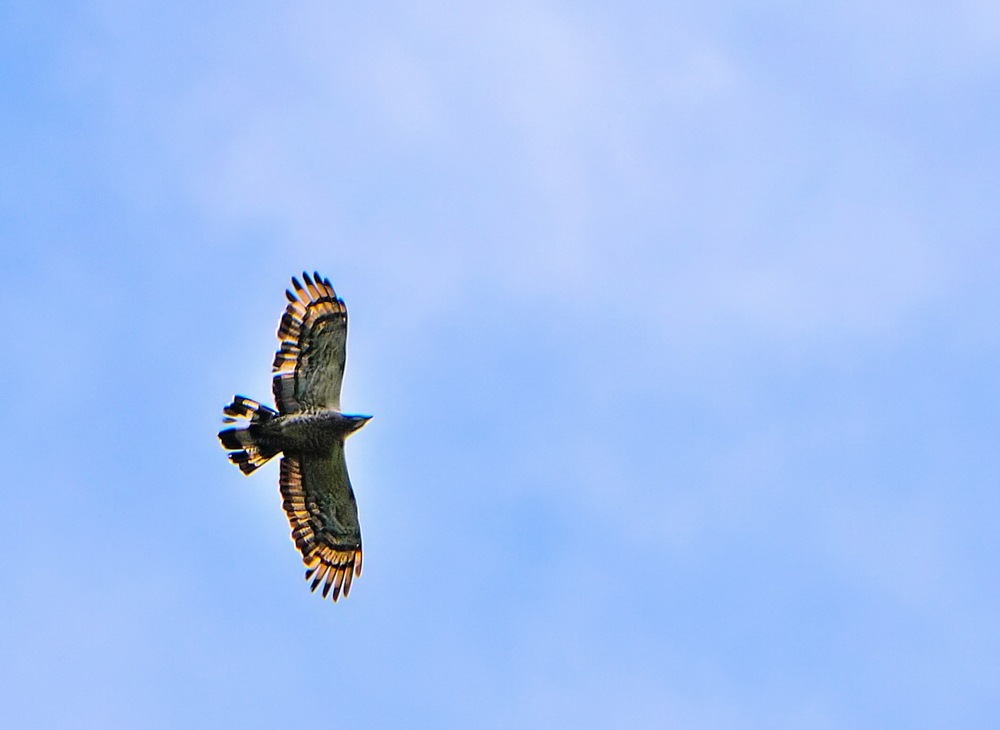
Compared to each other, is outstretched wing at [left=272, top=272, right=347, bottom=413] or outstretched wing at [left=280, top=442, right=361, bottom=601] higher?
outstretched wing at [left=272, top=272, right=347, bottom=413]

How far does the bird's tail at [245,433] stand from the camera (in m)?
29.2

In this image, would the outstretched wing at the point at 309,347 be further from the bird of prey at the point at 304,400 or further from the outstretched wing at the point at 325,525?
the outstretched wing at the point at 325,525

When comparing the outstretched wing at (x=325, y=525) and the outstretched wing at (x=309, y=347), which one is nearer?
the outstretched wing at (x=309, y=347)

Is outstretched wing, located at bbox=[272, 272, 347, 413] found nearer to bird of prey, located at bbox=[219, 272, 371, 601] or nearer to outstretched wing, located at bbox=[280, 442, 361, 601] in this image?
bird of prey, located at bbox=[219, 272, 371, 601]

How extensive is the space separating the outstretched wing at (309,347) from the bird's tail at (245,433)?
521mm

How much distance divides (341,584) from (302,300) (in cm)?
618

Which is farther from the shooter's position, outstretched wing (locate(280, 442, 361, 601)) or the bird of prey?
outstretched wing (locate(280, 442, 361, 601))

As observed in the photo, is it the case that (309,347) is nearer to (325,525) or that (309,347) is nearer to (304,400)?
(304,400)

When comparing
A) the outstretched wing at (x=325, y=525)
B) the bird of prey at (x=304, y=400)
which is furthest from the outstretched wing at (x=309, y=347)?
the outstretched wing at (x=325, y=525)

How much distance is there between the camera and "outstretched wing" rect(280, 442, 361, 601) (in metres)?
30.9

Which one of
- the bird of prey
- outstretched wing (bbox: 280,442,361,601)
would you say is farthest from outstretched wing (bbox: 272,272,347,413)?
outstretched wing (bbox: 280,442,361,601)

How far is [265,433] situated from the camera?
29531 millimetres

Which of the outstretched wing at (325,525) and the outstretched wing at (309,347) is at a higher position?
the outstretched wing at (309,347)

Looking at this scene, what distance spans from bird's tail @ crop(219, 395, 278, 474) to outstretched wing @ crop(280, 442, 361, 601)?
130 centimetres
